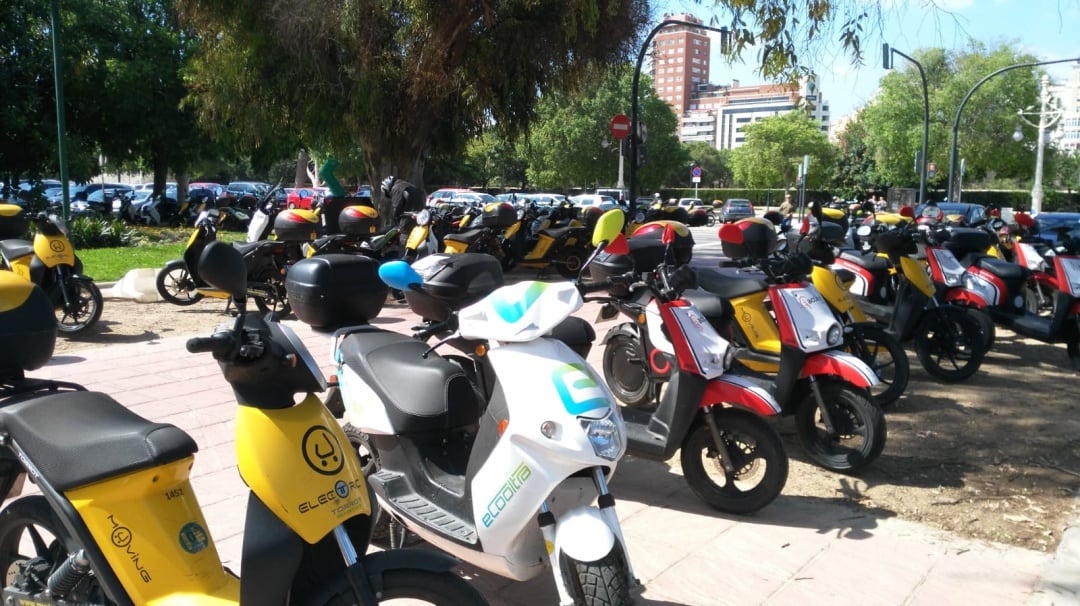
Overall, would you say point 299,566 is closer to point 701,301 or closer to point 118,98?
point 701,301

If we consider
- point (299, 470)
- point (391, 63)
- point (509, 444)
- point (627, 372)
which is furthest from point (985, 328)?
point (391, 63)

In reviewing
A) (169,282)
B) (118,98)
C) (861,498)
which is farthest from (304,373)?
(118,98)

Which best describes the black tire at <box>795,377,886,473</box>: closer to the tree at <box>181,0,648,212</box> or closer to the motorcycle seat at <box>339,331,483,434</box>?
the motorcycle seat at <box>339,331,483,434</box>

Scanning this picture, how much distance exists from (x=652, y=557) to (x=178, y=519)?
80.7 inches

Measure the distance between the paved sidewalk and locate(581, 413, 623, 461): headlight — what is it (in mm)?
884

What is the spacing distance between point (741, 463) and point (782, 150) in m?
62.2

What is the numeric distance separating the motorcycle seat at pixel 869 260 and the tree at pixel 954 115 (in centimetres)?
3858

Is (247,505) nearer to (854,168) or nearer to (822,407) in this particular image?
(822,407)

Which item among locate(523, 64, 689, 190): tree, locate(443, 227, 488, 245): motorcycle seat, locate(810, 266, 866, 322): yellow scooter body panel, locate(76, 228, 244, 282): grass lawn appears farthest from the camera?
locate(523, 64, 689, 190): tree

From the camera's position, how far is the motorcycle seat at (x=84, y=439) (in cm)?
234

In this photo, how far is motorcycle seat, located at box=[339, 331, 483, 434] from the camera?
10.8ft

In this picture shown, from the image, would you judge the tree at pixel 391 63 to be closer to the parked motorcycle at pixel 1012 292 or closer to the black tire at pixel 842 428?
the parked motorcycle at pixel 1012 292

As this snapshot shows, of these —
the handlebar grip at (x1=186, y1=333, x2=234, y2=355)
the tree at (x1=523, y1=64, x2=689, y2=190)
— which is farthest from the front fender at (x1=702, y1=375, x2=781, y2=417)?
the tree at (x1=523, y1=64, x2=689, y2=190)

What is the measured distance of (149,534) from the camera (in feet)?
7.89
